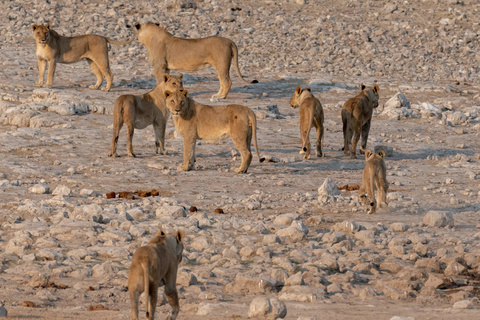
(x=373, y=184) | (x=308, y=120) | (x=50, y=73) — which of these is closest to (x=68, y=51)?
(x=50, y=73)

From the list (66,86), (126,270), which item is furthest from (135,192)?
(66,86)

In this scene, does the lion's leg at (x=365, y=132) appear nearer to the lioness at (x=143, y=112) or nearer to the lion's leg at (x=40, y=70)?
the lioness at (x=143, y=112)

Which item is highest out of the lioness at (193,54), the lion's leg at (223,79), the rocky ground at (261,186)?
the lioness at (193,54)

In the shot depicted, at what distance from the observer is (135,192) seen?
10.4 meters

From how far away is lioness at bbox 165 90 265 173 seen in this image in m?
11.7

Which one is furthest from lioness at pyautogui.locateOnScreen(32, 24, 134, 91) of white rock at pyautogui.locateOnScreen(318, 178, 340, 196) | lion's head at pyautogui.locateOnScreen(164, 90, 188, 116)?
white rock at pyautogui.locateOnScreen(318, 178, 340, 196)

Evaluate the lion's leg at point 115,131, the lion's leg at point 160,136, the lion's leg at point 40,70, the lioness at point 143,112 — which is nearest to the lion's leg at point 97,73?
the lion's leg at point 40,70

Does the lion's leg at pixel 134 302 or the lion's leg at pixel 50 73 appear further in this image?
the lion's leg at pixel 50 73

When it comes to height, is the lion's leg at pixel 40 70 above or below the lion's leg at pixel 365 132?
above

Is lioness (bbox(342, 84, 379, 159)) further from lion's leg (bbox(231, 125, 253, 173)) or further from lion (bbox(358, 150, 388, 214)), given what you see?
lion (bbox(358, 150, 388, 214))

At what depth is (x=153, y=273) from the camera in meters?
5.70

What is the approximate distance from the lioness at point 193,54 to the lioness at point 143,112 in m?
3.88

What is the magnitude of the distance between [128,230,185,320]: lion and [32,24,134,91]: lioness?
11219 mm

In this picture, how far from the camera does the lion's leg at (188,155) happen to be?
1173cm
